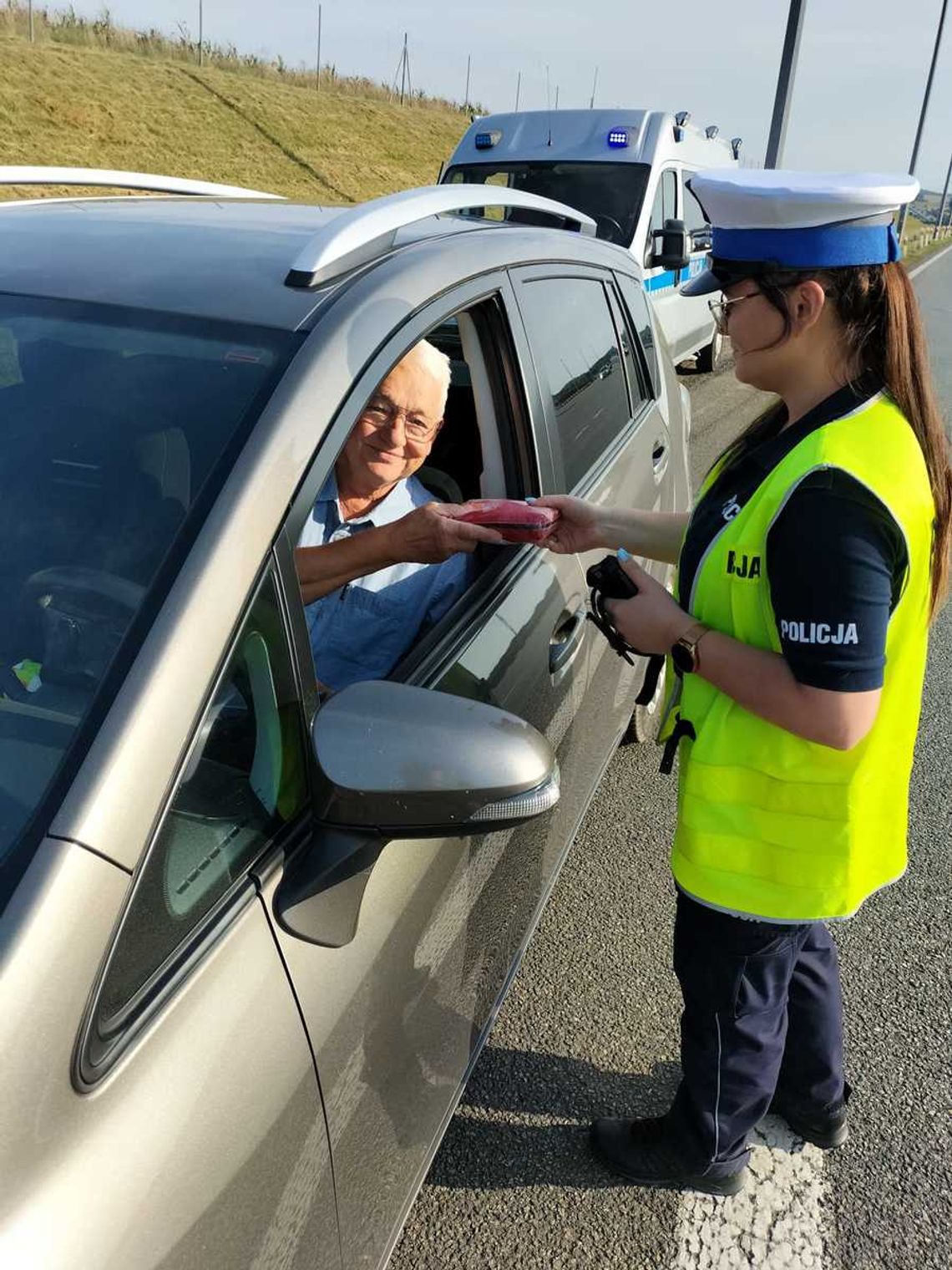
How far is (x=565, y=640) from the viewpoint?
228cm

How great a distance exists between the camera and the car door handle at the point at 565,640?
2198 millimetres

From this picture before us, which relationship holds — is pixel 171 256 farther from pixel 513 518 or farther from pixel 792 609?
pixel 792 609

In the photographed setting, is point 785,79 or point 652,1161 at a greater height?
point 785,79

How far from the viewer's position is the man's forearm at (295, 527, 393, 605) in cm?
204

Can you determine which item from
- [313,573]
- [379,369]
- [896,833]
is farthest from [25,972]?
[896,833]

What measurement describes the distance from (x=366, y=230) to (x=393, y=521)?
69 centimetres

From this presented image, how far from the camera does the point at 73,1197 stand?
94 centimetres

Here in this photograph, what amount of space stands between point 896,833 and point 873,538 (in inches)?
25.3

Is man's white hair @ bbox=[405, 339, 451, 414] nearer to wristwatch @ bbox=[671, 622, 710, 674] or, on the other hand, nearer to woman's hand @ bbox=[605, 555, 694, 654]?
woman's hand @ bbox=[605, 555, 694, 654]

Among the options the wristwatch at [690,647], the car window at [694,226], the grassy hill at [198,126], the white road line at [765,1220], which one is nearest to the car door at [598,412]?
the wristwatch at [690,647]

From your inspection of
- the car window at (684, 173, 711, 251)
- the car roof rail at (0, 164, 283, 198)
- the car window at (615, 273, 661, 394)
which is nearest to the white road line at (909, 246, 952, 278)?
the car window at (684, 173, 711, 251)

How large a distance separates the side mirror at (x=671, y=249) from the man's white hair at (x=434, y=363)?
663cm

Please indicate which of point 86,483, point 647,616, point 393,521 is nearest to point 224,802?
point 86,483

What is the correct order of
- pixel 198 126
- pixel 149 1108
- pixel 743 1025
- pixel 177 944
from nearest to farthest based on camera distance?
pixel 149 1108
pixel 177 944
pixel 743 1025
pixel 198 126
